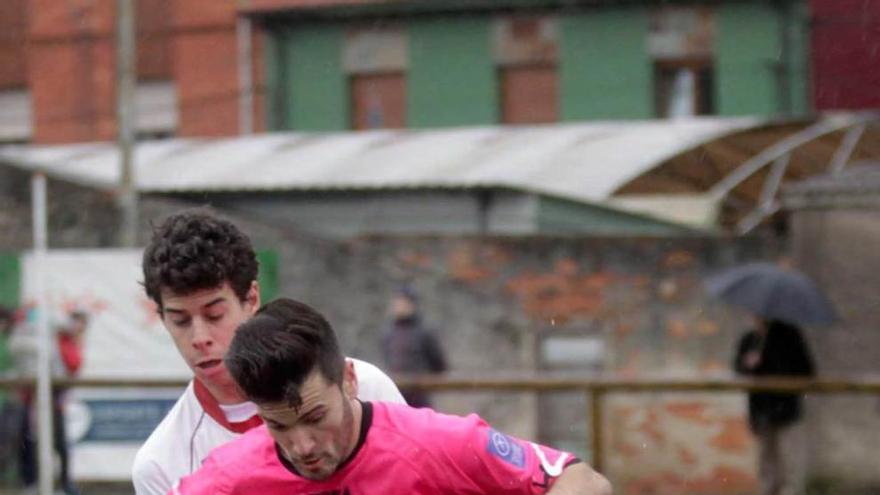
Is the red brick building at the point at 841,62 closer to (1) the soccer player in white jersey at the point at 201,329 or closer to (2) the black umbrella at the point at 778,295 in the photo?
(2) the black umbrella at the point at 778,295

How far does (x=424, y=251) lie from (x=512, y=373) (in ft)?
5.29

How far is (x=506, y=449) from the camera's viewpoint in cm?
416

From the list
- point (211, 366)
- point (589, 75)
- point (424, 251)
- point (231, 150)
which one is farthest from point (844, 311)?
point (589, 75)

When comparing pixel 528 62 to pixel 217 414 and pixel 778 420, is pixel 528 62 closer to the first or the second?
pixel 778 420

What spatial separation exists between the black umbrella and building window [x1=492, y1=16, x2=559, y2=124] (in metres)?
17.3

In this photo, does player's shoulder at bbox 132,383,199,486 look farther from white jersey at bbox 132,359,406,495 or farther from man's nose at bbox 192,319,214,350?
man's nose at bbox 192,319,214,350

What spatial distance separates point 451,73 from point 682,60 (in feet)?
11.4

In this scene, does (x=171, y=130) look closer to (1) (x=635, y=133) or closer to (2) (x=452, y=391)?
→ (1) (x=635, y=133)

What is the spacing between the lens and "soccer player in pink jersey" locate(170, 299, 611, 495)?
13.1 feet

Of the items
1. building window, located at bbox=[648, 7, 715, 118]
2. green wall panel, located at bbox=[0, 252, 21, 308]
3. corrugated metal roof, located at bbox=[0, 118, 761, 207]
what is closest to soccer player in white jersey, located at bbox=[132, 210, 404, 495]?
green wall panel, located at bbox=[0, 252, 21, 308]

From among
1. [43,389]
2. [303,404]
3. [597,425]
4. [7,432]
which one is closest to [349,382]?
[303,404]

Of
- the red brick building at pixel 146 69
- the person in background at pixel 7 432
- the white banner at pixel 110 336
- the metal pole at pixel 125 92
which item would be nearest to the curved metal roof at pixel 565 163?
the metal pole at pixel 125 92

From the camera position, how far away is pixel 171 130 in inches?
1297

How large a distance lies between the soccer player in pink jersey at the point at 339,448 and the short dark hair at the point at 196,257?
0.56 meters
